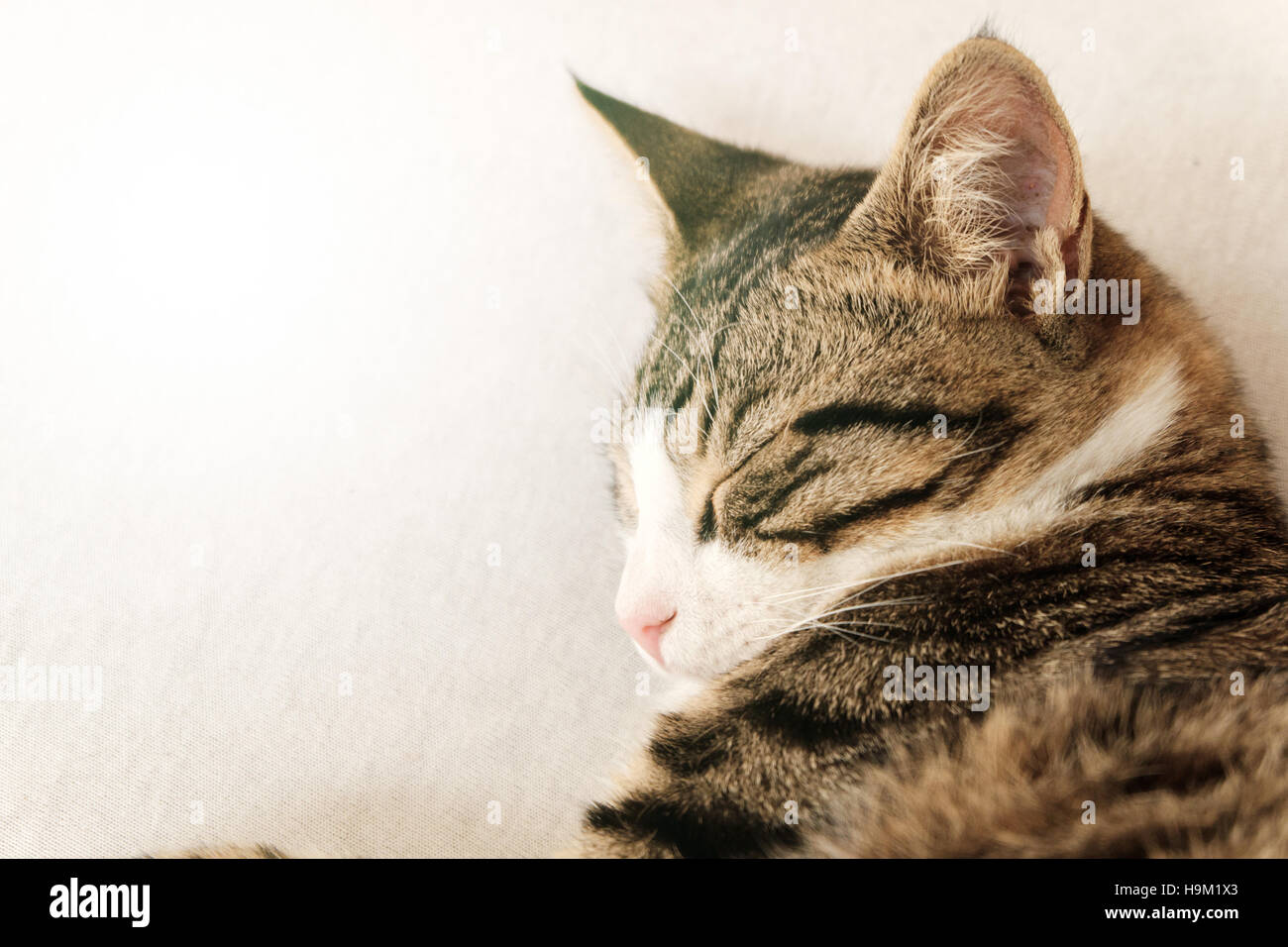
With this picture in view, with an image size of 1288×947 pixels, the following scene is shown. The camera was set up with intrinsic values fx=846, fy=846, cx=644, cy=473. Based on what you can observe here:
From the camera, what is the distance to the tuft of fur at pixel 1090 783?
0.61m

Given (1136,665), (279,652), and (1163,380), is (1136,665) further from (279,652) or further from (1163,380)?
(279,652)

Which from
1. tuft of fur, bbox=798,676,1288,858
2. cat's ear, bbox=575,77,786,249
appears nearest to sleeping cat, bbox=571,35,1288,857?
tuft of fur, bbox=798,676,1288,858

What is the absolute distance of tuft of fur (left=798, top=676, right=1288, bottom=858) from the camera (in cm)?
61

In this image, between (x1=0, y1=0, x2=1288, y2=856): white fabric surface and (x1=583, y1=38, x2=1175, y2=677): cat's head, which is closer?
(x1=583, y1=38, x2=1175, y2=677): cat's head

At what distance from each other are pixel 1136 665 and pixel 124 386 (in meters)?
1.05

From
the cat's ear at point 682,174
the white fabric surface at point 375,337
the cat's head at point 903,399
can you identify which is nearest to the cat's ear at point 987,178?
the cat's head at point 903,399

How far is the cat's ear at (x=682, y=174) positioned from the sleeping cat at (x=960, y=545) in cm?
13

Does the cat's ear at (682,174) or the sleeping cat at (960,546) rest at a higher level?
the cat's ear at (682,174)

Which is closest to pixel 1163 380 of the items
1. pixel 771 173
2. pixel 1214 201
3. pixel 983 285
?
pixel 983 285

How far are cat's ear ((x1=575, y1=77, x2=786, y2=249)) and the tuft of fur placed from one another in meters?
0.55

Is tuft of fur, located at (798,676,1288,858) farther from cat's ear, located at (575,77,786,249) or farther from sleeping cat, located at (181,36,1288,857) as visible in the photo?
cat's ear, located at (575,77,786,249)

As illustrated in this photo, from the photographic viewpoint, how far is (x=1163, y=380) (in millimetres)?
756

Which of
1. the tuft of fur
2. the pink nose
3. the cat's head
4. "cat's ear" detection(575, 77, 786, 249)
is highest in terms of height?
"cat's ear" detection(575, 77, 786, 249)

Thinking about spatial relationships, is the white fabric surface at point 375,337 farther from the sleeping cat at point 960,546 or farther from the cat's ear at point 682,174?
the sleeping cat at point 960,546
